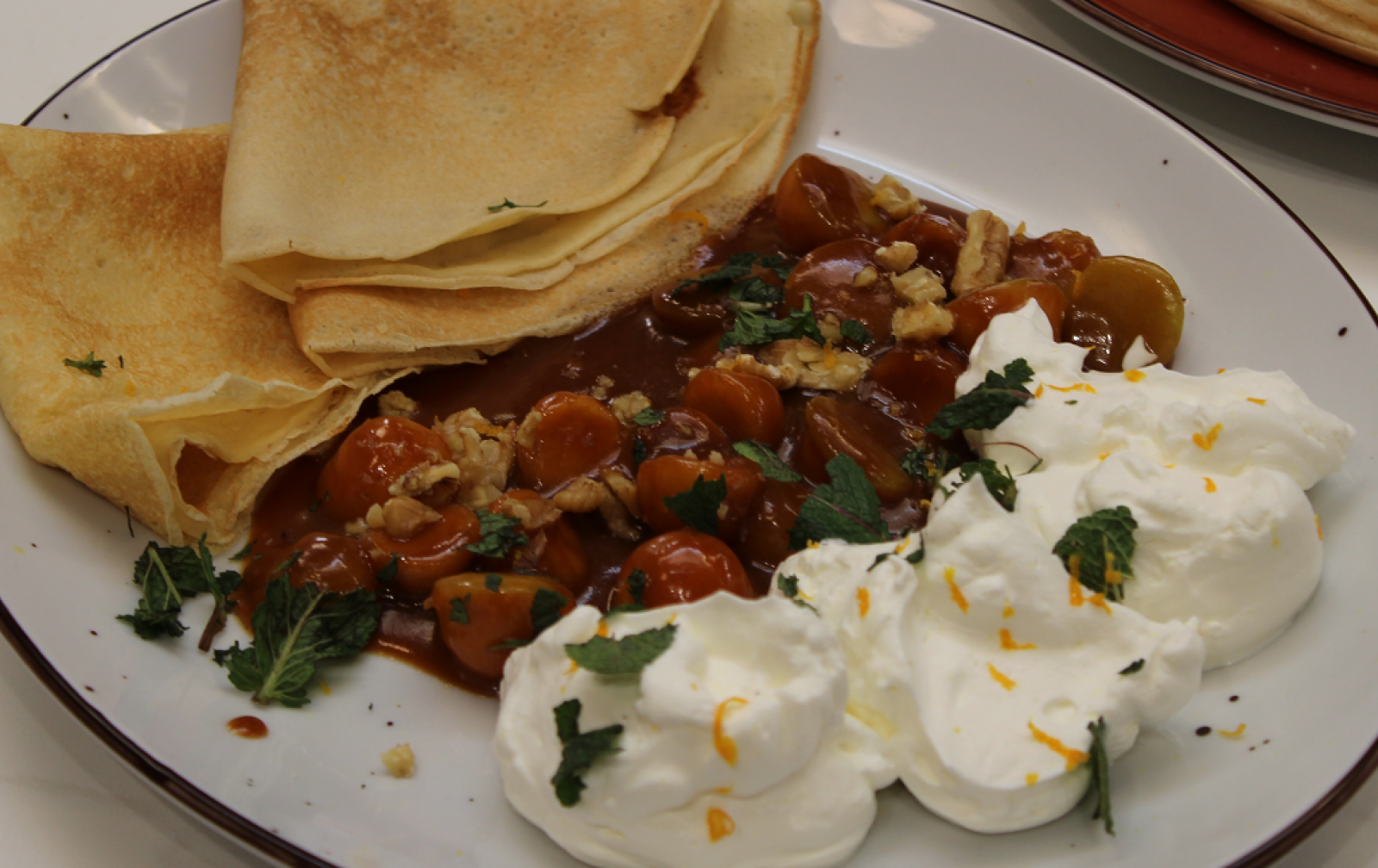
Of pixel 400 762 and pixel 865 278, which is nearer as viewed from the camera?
pixel 400 762

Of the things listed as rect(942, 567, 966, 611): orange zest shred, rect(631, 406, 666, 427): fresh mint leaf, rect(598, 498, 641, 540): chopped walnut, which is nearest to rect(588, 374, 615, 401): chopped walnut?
rect(631, 406, 666, 427): fresh mint leaf

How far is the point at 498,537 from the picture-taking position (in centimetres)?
221

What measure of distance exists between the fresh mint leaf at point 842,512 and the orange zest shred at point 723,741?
61 centimetres

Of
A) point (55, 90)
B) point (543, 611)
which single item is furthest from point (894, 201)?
point (55, 90)

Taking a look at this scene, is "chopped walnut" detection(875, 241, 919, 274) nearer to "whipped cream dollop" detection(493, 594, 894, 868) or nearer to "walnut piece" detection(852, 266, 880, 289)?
"walnut piece" detection(852, 266, 880, 289)

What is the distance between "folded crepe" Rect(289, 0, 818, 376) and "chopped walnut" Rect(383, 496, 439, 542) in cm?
52

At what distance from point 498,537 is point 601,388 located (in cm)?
62

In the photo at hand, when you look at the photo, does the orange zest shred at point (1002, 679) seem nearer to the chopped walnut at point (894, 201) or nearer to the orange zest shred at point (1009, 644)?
the orange zest shred at point (1009, 644)

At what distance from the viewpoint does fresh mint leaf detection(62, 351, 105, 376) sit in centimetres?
232

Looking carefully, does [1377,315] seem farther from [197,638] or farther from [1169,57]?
[197,638]

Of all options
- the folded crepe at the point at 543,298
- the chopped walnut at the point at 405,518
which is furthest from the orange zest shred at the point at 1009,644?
the folded crepe at the point at 543,298

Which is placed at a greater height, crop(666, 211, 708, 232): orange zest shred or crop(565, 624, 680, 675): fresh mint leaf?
crop(565, 624, 680, 675): fresh mint leaf

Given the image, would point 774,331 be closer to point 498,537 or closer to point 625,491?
point 625,491

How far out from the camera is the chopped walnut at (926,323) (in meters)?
2.62
